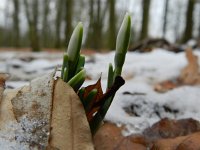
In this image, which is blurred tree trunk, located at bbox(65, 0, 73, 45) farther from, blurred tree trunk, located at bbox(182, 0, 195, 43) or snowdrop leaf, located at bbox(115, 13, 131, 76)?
snowdrop leaf, located at bbox(115, 13, 131, 76)

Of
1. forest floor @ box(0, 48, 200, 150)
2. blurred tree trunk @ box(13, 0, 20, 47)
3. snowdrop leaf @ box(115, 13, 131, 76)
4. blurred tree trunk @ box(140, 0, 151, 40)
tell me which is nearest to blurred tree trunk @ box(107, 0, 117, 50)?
blurred tree trunk @ box(140, 0, 151, 40)

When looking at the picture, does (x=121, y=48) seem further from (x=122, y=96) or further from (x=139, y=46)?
(x=139, y=46)

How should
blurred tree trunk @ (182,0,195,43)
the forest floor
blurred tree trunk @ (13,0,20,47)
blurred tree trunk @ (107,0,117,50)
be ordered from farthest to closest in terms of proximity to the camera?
blurred tree trunk @ (13,0,20,47) → blurred tree trunk @ (107,0,117,50) → blurred tree trunk @ (182,0,195,43) → the forest floor

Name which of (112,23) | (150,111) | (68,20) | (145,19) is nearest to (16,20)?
(68,20)

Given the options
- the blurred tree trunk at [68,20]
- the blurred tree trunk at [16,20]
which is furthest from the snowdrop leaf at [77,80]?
the blurred tree trunk at [16,20]

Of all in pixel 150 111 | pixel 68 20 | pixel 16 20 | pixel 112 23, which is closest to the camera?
pixel 150 111

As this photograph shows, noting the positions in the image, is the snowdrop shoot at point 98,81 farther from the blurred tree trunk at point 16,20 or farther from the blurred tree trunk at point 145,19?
the blurred tree trunk at point 16,20

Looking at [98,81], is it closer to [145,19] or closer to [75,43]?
[75,43]

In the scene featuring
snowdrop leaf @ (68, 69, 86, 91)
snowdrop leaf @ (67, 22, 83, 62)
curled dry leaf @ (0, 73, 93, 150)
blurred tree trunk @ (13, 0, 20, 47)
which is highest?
snowdrop leaf @ (67, 22, 83, 62)

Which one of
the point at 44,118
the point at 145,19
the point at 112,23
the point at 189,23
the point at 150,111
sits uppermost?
the point at 44,118
